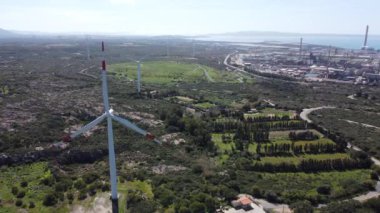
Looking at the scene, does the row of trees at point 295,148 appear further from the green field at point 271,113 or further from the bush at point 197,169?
the green field at point 271,113

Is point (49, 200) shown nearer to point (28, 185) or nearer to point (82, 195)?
point (82, 195)

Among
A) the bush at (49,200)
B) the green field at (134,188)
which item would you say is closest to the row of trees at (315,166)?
the green field at (134,188)

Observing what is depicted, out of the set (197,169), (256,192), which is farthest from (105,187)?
(256,192)

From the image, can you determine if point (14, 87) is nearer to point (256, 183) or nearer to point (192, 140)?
point (192, 140)

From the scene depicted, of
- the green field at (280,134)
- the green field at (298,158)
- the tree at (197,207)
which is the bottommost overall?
the green field at (298,158)

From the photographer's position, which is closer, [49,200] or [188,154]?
[49,200]

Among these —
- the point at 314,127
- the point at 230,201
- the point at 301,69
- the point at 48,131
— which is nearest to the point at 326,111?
the point at 314,127

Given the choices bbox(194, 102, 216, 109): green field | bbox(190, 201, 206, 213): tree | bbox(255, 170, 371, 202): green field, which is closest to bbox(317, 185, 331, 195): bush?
bbox(255, 170, 371, 202): green field
